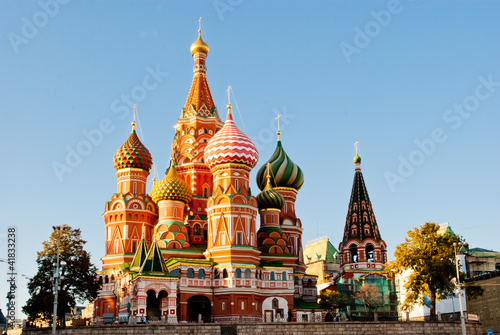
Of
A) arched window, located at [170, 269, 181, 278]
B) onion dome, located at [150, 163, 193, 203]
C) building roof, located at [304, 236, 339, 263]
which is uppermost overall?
onion dome, located at [150, 163, 193, 203]

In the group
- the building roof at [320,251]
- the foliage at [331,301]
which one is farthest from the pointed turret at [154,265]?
the building roof at [320,251]

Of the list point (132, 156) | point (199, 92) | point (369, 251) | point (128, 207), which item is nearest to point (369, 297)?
point (369, 251)

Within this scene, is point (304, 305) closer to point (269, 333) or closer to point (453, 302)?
point (269, 333)

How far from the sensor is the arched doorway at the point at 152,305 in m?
46.9

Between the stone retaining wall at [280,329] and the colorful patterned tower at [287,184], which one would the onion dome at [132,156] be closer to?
the colorful patterned tower at [287,184]

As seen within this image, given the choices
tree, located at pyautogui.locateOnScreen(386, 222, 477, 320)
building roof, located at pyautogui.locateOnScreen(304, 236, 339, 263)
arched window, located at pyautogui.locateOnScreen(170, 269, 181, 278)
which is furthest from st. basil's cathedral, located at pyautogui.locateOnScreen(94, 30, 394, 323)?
building roof, located at pyautogui.locateOnScreen(304, 236, 339, 263)

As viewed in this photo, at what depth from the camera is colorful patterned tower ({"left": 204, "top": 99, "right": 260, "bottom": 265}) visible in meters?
51.0

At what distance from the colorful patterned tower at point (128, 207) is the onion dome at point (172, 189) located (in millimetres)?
2064

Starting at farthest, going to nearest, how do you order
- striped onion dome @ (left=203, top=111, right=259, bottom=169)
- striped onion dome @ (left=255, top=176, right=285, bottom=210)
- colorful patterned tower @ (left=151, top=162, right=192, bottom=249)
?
striped onion dome @ (left=255, top=176, right=285, bottom=210), striped onion dome @ (left=203, top=111, right=259, bottom=169), colorful patterned tower @ (left=151, top=162, right=192, bottom=249)

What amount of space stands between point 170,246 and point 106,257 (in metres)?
6.93

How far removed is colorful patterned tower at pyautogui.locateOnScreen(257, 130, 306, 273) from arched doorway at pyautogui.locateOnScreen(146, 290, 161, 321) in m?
17.4

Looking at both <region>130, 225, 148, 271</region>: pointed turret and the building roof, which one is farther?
the building roof

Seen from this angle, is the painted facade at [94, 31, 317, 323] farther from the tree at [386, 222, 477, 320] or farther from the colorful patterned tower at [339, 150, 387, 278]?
the tree at [386, 222, 477, 320]

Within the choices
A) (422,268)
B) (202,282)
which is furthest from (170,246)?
(422,268)
